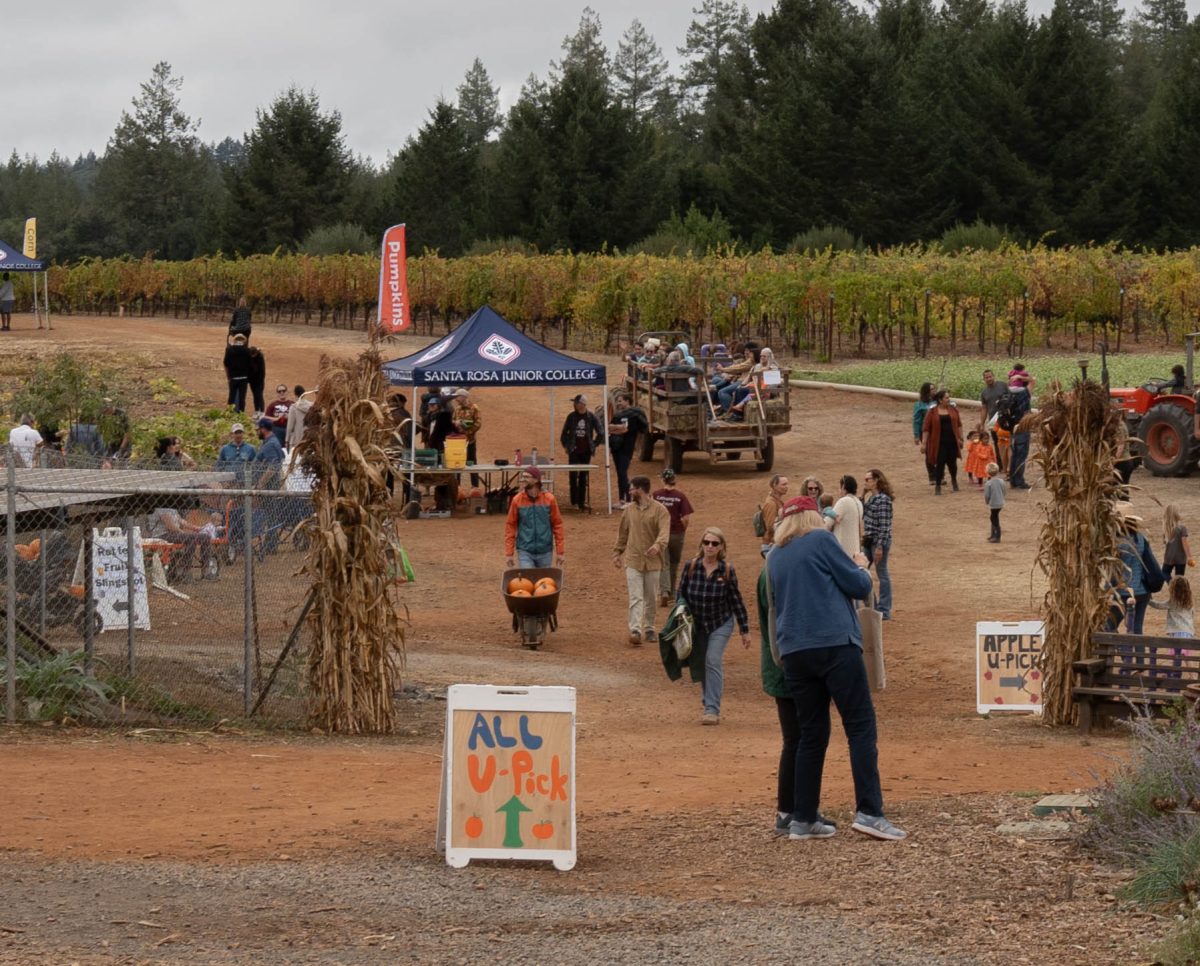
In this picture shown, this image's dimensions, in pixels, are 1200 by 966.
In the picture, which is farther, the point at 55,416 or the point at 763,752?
the point at 55,416

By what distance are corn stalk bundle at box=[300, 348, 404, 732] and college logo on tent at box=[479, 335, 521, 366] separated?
12.5 m

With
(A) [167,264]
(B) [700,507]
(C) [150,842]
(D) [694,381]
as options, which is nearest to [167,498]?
(C) [150,842]

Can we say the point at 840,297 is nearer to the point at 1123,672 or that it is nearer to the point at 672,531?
the point at 672,531

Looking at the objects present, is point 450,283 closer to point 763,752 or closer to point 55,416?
point 55,416

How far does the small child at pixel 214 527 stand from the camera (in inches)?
603

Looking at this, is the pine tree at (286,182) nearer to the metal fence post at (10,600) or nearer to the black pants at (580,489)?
the black pants at (580,489)

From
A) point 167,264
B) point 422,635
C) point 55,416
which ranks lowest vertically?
point 422,635

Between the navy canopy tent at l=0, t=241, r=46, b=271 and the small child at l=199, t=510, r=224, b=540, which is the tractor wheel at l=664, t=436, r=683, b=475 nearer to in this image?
the small child at l=199, t=510, r=224, b=540

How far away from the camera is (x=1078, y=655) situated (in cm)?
1359

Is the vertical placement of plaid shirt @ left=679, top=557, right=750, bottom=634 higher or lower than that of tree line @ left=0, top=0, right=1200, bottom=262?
lower

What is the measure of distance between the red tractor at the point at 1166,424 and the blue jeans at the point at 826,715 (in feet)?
58.9

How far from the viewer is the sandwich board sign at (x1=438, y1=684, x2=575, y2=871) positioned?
863 cm

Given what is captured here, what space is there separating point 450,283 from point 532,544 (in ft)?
104

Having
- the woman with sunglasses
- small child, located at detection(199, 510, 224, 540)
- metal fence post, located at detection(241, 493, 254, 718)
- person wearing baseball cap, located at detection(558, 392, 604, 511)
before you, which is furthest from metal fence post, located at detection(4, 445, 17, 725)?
person wearing baseball cap, located at detection(558, 392, 604, 511)
